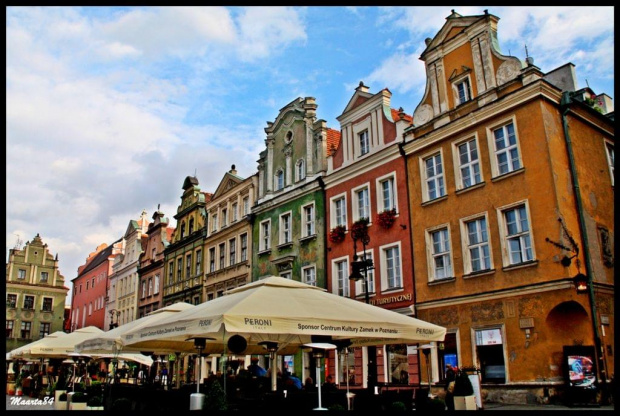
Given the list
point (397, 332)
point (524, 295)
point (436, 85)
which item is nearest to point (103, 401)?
point (397, 332)

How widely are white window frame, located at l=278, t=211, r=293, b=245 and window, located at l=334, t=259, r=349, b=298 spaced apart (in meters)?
4.05

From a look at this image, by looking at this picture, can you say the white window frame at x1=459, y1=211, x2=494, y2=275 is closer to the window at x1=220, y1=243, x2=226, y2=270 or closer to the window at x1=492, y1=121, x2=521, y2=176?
the window at x1=492, y1=121, x2=521, y2=176

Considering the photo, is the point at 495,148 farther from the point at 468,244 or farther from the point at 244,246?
the point at 244,246

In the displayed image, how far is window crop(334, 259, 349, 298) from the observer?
79.9ft

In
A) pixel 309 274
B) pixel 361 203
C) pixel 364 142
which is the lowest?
pixel 309 274

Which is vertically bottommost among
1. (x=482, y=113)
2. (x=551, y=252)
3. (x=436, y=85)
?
(x=551, y=252)

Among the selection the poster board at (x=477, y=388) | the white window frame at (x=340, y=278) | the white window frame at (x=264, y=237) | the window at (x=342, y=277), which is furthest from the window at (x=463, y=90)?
the white window frame at (x=264, y=237)

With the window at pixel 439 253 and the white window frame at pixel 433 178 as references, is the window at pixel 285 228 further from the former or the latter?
the window at pixel 439 253

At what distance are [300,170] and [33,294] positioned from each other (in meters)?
47.6

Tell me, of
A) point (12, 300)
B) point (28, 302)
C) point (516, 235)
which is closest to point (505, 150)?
point (516, 235)

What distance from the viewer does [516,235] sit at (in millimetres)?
17984

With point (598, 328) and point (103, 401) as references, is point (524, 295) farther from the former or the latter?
point (103, 401)

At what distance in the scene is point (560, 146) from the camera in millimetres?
18047

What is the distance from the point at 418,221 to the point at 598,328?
730 centimetres
